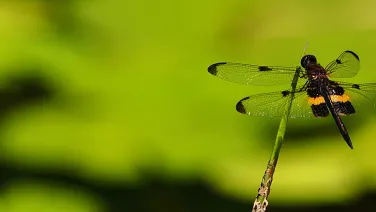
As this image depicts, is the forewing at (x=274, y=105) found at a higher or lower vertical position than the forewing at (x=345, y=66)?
lower

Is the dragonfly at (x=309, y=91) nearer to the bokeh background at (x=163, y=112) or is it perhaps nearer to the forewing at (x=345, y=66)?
the forewing at (x=345, y=66)

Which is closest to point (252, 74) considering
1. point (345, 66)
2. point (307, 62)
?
point (307, 62)

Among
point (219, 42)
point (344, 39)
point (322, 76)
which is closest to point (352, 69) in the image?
point (322, 76)

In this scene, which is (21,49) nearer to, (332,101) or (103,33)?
(103,33)

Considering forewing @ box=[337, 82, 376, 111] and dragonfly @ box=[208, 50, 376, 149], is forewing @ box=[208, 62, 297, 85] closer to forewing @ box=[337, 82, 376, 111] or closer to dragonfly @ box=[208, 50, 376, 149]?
dragonfly @ box=[208, 50, 376, 149]

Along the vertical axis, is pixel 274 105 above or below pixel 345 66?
below

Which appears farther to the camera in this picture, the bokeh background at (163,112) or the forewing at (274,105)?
the bokeh background at (163,112)

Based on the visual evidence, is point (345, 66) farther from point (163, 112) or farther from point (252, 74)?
point (163, 112)

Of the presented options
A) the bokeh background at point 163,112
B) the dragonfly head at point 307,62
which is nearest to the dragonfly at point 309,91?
the dragonfly head at point 307,62
